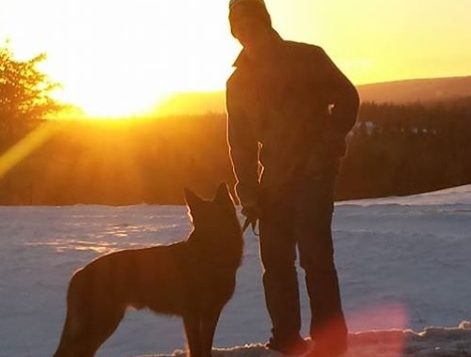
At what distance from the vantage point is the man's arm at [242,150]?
16.3ft

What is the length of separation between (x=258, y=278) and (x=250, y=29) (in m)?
6.10

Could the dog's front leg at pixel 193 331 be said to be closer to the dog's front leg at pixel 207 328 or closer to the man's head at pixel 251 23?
the dog's front leg at pixel 207 328

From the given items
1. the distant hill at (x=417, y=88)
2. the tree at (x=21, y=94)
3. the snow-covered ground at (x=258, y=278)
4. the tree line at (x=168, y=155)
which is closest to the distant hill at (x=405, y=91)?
the distant hill at (x=417, y=88)

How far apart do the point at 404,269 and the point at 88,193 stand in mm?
28818

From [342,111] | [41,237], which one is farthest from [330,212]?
[41,237]

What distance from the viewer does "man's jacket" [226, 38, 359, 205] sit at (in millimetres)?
4707

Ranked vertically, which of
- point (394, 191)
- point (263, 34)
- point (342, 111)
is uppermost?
point (263, 34)

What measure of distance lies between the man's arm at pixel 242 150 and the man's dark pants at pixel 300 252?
3.7 inches

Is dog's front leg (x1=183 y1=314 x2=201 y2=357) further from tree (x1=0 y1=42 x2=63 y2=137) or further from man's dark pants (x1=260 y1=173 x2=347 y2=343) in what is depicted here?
tree (x1=0 y1=42 x2=63 y2=137)

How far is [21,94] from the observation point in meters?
36.5

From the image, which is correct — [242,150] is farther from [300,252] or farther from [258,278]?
[258,278]

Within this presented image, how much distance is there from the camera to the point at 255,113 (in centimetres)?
489

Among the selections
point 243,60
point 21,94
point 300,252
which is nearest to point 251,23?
point 243,60

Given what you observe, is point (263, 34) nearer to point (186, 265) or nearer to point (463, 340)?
point (186, 265)
